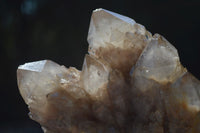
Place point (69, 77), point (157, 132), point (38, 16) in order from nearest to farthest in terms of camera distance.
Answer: point (157, 132), point (69, 77), point (38, 16)

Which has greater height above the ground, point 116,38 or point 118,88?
point 116,38

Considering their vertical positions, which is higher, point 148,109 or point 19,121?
point 148,109

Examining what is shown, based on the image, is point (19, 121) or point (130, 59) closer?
point (130, 59)

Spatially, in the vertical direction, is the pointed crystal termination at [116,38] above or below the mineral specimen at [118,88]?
above

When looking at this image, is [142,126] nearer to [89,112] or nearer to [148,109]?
[148,109]

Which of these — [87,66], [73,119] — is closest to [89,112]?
[73,119]

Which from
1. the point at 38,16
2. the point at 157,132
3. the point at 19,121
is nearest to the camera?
the point at 157,132

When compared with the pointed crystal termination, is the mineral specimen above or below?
below

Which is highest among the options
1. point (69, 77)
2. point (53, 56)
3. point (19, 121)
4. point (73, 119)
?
point (69, 77)
